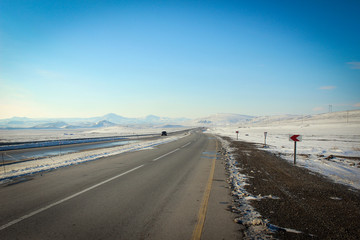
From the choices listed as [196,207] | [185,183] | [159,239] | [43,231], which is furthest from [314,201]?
[43,231]

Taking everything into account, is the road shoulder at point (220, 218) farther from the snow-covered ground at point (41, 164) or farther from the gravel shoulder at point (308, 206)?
the snow-covered ground at point (41, 164)

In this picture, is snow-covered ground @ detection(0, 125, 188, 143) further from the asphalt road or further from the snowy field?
the snowy field

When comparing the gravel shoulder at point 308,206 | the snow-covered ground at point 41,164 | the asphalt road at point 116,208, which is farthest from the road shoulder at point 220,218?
the snow-covered ground at point 41,164

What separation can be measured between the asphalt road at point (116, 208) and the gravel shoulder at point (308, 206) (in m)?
1.03

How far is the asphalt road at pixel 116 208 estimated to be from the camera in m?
3.67

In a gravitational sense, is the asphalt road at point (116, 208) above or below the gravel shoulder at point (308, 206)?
below

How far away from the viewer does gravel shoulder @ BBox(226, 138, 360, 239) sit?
363 centimetres

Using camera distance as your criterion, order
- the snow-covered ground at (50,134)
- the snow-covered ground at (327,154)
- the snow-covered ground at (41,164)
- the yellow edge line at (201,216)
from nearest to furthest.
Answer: the yellow edge line at (201,216), the snow-covered ground at (41,164), the snow-covered ground at (327,154), the snow-covered ground at (50,134)

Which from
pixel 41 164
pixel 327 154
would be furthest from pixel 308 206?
pixel 327 154

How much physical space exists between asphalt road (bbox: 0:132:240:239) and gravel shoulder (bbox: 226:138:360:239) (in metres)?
1.03

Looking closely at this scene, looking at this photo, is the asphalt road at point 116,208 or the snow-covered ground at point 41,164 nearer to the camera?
the asphalt road at point 116,208

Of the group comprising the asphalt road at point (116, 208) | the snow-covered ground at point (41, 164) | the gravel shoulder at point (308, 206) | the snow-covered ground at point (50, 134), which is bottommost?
the snow-covered ground at point (50, 134)

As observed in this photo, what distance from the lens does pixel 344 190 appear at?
613 centimetres

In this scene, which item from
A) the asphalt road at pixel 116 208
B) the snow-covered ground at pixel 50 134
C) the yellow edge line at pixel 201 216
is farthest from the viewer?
the snow-covered ground at pixel 50 134
